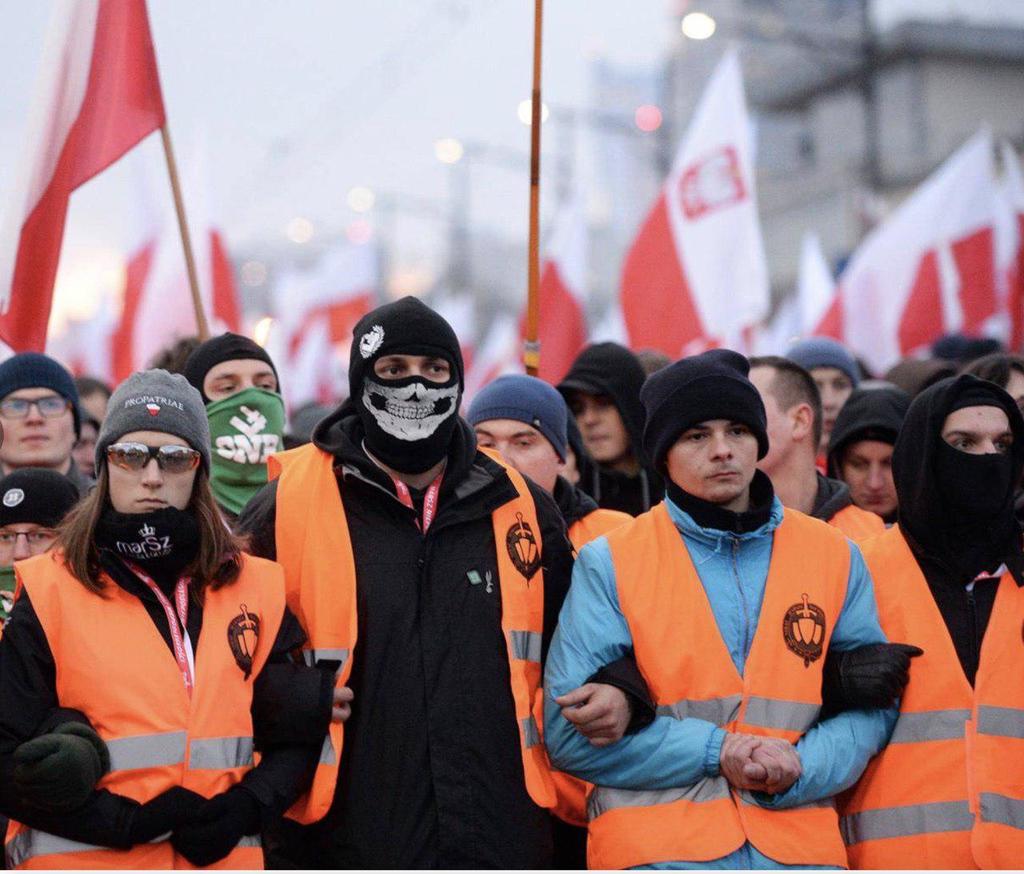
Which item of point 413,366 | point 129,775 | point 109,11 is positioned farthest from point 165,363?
point 129,775

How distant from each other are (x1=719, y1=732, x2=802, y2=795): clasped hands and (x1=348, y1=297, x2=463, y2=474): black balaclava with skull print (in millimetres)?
1231

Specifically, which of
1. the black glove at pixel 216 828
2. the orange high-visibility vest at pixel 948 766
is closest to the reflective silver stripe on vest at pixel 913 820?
the orange high-visibility vest at pixel 948 766

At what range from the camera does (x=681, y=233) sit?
428 inches

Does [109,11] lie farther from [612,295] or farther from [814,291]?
[612,295]

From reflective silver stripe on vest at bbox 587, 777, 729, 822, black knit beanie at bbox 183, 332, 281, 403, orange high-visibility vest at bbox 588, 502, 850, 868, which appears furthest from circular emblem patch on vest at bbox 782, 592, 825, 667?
black knit beanie at bbox 183, 332, 281, 403

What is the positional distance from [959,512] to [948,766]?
783 millimetres

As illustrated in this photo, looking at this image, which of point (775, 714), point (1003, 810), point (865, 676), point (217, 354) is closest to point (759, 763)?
point (775, 714)

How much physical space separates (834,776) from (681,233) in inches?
270

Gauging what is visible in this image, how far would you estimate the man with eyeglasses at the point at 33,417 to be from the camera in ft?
21.0

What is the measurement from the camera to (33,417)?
6418 millimetres

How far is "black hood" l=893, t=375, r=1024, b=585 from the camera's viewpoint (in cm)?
484

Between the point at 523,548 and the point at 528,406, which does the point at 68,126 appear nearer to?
the point at 528,406

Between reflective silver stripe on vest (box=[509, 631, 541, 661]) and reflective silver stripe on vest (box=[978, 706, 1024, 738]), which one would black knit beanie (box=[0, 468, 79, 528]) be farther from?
reflective silver stripe on vest (box=[978, 706, 1024, 738])

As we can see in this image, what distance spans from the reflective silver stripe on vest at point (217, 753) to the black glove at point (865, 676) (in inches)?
64.9
